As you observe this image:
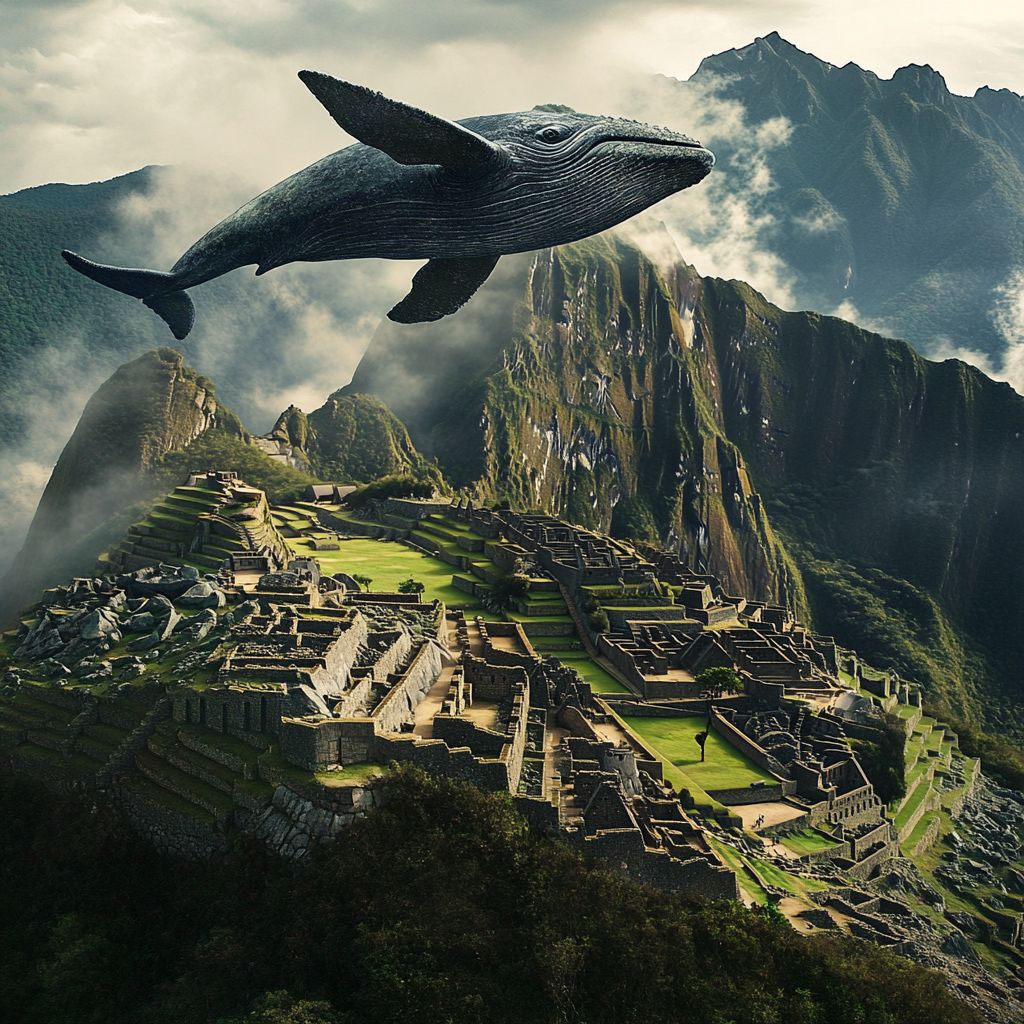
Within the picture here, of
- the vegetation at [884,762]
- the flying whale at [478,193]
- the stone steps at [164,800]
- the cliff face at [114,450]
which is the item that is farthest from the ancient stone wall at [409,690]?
the cliff face at [114,450]

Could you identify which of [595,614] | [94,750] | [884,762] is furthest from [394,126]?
[595,614]

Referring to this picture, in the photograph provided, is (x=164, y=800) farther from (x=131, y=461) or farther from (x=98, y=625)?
(x=131, y=461)

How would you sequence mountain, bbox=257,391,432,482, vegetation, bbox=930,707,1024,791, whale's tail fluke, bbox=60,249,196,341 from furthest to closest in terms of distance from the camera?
mountain, bbox=257,391,432,482 < vegetation, bbox=930,707,1024,791 < whale's tail fluke, bbox=60,249,196,341

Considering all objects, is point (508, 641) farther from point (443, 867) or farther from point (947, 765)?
point (947, 765)

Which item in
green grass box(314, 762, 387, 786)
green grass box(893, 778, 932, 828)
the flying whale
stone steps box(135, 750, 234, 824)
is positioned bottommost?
green grass box(893, 778, 932, 828)

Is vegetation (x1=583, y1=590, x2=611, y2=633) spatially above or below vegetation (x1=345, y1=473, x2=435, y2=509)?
below

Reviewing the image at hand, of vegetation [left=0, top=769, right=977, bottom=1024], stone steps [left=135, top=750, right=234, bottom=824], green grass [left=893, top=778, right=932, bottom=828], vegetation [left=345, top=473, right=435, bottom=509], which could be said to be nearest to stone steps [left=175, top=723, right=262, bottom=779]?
stone steps [left=135, top=750, right=234, bottom=824]

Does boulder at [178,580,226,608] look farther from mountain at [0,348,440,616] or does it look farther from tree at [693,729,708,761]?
mountain at [0,348,440,616]
